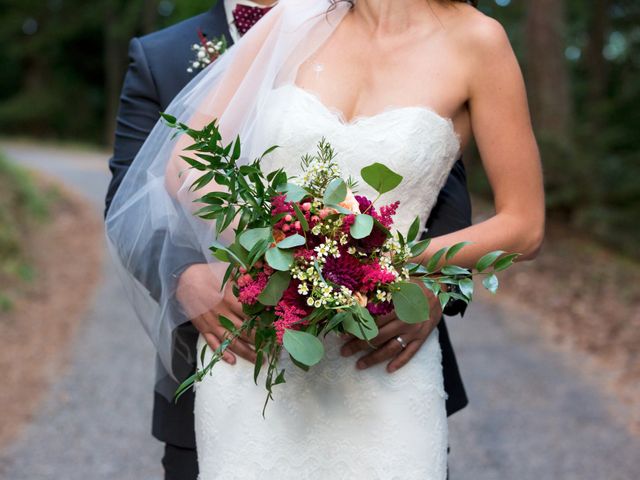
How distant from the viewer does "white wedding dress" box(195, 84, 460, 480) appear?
2.22m

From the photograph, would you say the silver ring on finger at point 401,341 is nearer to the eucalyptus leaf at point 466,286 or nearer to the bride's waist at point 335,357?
the bride's waist at point 335,357

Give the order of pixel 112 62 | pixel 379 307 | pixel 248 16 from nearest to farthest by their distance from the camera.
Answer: pixel 379 307 < pixel 248 16 < pixel 112 62

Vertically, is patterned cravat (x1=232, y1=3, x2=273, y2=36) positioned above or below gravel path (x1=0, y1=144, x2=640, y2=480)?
above

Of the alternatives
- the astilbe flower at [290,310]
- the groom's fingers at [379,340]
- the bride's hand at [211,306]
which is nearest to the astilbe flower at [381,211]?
the astilbe flower at [290,310]

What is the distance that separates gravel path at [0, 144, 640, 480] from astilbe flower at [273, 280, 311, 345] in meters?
3.78

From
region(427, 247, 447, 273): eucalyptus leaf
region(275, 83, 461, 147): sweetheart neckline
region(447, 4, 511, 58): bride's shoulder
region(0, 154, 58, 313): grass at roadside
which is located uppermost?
region(447, 4, 511, 58): bride's shoulder

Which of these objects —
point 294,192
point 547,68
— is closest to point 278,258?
point 294,192

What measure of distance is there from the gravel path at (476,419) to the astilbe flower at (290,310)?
3780 mm

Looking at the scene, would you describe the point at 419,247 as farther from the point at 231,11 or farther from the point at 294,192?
the point at 231,11

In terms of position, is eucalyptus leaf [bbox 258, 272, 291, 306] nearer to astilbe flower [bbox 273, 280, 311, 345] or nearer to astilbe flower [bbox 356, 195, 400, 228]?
astilbe flower [bbox 273, 280, 311, 345]

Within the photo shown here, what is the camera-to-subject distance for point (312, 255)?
1.85 meters

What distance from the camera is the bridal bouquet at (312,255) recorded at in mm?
1845

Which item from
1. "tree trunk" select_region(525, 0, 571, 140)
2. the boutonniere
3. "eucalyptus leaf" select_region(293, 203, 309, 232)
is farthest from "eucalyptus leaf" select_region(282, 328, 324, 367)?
"tree trunk" select_region(525, 0, 571, 140)

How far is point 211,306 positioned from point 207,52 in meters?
0.85
